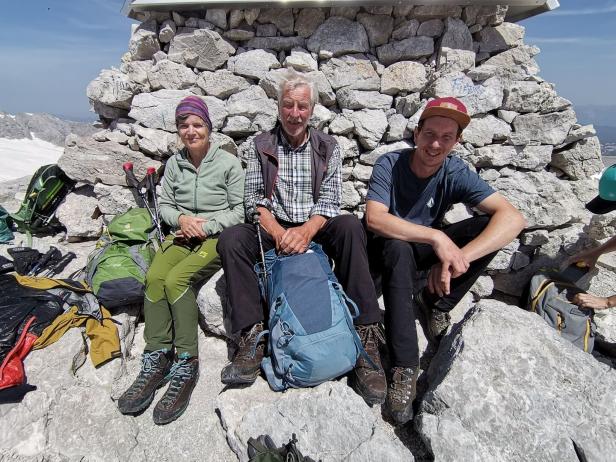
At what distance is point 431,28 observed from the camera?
4.98 metres

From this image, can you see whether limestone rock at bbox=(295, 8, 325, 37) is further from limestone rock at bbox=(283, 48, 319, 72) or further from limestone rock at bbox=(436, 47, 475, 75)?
limestone rock at bbox=(436, 47, 475, 75)

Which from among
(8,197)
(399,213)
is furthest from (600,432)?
(8,197)

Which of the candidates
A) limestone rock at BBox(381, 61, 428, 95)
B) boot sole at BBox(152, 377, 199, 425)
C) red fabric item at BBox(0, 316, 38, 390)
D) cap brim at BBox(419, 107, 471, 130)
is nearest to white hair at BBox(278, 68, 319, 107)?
cap brim at BBox(419, 107, 471, 130)

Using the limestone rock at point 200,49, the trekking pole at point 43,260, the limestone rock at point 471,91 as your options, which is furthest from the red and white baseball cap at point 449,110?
the trekking pole at point 43,260

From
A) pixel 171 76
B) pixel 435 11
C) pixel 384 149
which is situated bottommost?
pixel 384 149

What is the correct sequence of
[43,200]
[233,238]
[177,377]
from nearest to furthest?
[177,377]
[233,238]
[43,200]

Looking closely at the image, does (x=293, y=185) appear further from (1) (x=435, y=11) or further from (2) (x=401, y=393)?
(1) (x=435, y=11)

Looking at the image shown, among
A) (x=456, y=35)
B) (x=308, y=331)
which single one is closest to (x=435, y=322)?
(x=308, y=331)

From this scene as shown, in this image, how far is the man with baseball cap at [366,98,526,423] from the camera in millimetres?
3264

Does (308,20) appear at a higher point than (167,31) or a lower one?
higher

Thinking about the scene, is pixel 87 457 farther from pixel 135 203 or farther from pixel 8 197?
pixel 8 197

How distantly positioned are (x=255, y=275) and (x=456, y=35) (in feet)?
14.4

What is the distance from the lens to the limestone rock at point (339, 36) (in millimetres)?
4918

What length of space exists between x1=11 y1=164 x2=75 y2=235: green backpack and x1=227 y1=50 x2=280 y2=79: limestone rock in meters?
3.37
